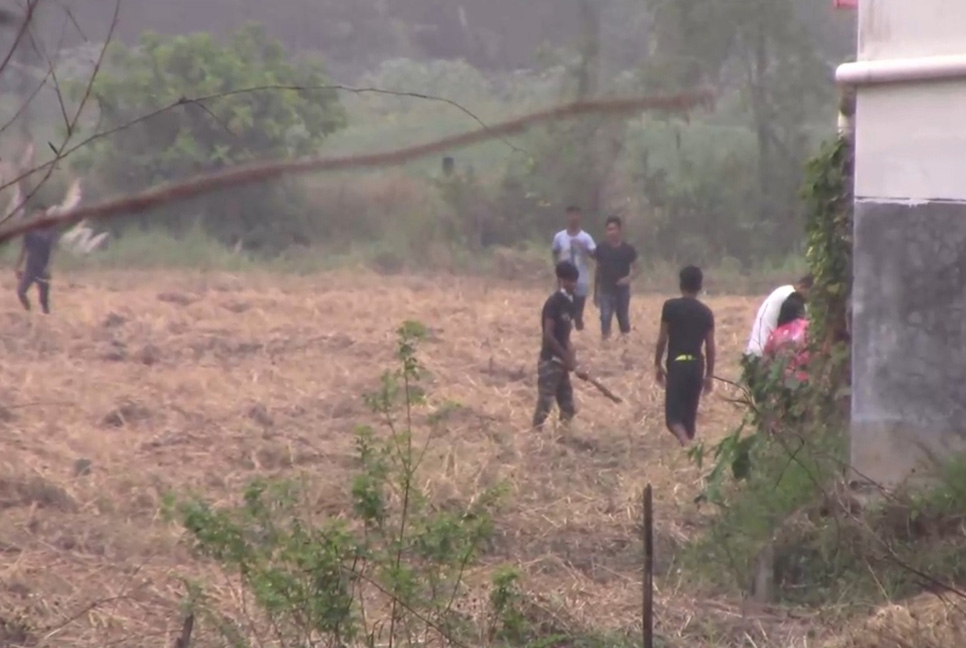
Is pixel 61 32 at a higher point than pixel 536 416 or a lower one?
higher

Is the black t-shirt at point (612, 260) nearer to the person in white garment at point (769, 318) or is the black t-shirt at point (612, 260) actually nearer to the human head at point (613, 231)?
the human head at point (613, 231)

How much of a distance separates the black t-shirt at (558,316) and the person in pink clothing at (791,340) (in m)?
1.72

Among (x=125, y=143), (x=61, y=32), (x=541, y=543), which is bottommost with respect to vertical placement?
(x=541, y=543)

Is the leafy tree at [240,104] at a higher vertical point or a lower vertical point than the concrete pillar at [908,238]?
higher

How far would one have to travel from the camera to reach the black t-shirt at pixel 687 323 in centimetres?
858

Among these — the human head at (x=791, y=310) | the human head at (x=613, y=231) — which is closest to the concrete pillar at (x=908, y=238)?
the human head at (x=791, y=310)

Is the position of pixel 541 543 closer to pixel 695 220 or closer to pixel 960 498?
pixel 960 498

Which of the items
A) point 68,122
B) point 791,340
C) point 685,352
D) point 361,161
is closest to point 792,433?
point 791,340

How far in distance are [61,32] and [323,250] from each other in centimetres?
2303

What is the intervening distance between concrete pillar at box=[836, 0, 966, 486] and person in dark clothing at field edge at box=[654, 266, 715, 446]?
2.09 meters

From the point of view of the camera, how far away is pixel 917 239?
20.6ft

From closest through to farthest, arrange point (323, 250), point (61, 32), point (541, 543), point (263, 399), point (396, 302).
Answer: point (61, 32) < point (541, 543) < point (263, 399) < point (396, 302) < point (323, 250)

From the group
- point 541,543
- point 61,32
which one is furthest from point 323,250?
point 61,32

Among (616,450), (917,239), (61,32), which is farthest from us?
(616,450)
